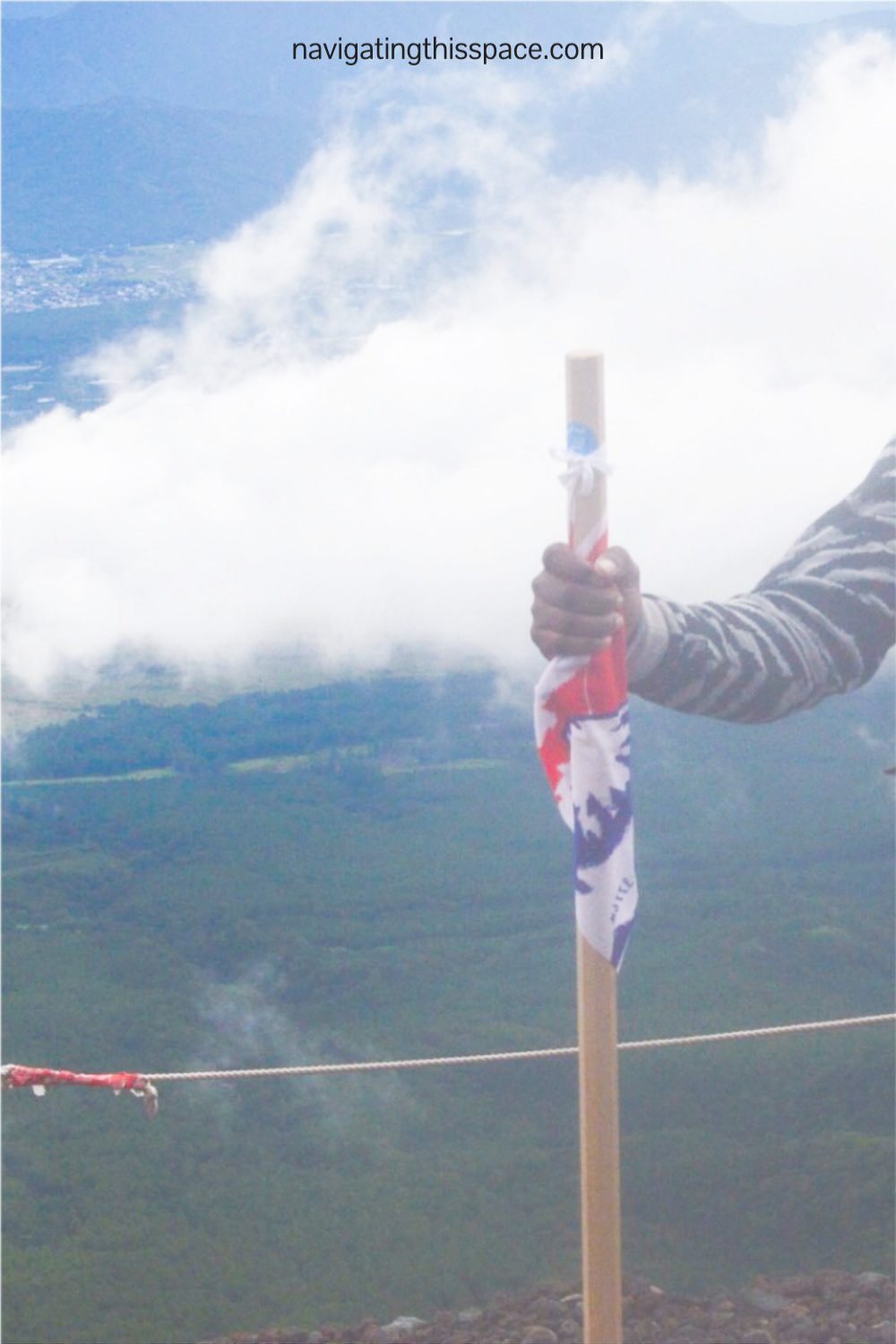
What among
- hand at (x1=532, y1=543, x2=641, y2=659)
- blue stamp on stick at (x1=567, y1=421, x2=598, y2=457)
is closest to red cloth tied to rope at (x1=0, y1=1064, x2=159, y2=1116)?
hand at (x1=532, y1=543, x2=641, y2=659)

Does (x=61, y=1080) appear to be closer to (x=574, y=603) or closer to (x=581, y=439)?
(x=574, y=603)

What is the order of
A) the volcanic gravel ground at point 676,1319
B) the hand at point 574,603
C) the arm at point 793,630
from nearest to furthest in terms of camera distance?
the hand at point 574,603 < the arm at point 793,630 < the volcanic gravel ground at point 676,1319

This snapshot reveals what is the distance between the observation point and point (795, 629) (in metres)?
1.80

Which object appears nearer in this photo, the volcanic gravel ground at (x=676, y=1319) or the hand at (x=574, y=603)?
the hand at (x=574, y=603)

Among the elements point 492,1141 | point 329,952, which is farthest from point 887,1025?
point 329,952

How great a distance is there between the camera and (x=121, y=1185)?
116 inches

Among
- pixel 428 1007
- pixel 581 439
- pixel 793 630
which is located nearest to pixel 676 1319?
pixel 428 1007

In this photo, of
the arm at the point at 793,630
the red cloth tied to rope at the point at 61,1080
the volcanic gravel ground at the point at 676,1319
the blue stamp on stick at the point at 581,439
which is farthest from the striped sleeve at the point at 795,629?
the volcanic gravel ground at the point at 676,1319

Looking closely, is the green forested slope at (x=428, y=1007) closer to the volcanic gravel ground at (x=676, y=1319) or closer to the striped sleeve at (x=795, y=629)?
the volcanic gravel ground at (x=676, y=1319)

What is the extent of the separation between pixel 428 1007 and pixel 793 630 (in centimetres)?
173

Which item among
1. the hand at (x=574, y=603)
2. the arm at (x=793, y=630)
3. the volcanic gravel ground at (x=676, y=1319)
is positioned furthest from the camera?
the volcanic gravel ground at (x=676, y=1319)

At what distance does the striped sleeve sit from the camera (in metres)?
1.70

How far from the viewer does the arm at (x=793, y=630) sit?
5.57ft

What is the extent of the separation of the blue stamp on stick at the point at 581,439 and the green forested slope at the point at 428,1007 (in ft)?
6.16
